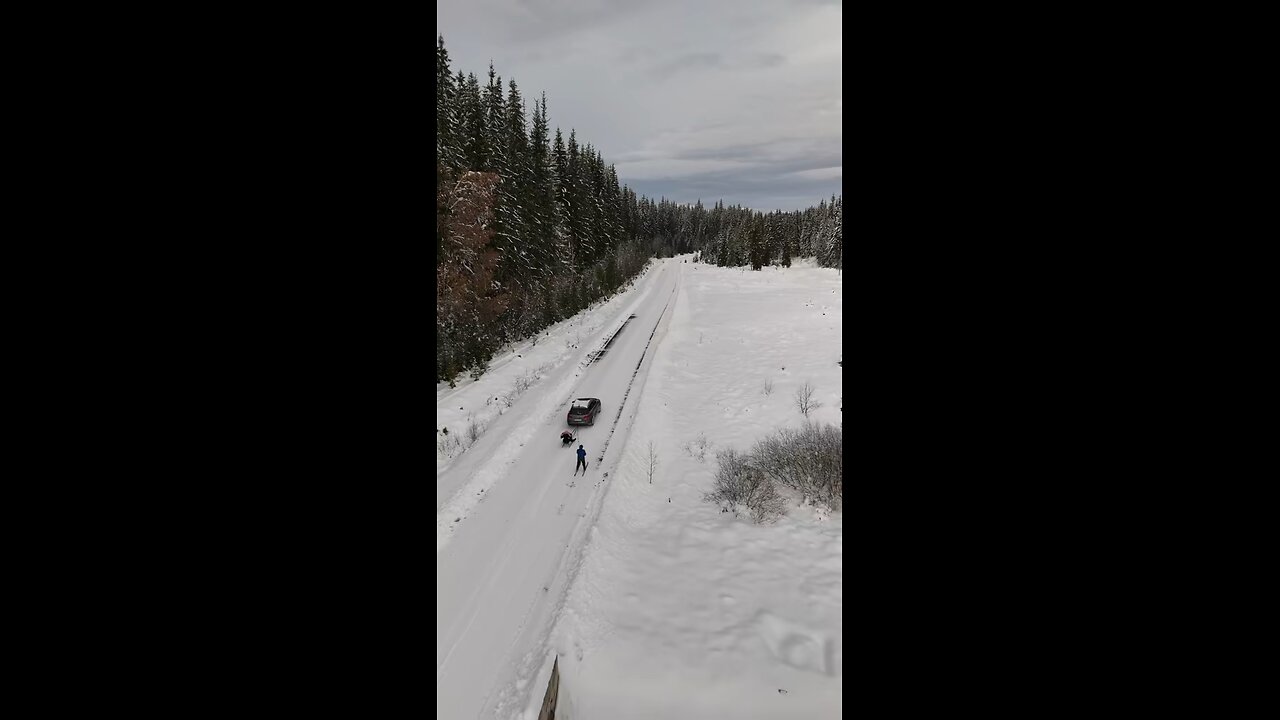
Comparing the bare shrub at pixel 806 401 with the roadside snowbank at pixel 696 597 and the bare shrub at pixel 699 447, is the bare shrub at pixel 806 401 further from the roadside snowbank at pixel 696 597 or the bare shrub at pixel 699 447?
the bare shrub at pixel 699 447

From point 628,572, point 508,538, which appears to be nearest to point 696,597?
point 628,572

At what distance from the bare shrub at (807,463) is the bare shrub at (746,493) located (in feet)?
1.44

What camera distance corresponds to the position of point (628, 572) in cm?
1087

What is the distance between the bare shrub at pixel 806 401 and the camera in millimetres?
19375

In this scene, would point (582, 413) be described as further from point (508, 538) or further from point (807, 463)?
point (807, 463)

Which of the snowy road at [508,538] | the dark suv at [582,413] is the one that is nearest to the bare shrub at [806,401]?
the snowy road at [508,538]
